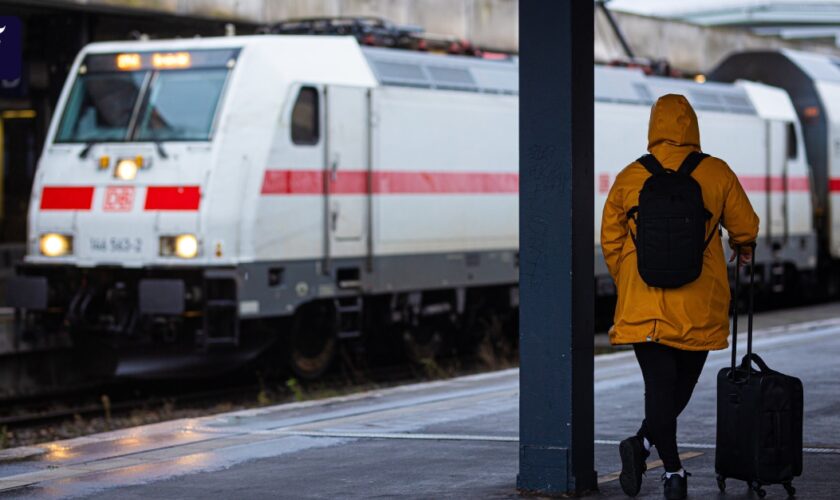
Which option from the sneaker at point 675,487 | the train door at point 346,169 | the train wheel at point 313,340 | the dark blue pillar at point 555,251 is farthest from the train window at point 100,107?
the sneaker at point 675,487

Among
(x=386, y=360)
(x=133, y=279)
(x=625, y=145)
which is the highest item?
(x=625, y=145)

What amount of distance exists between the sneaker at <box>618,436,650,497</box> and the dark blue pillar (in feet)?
0.75

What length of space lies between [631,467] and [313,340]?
31.7 ft

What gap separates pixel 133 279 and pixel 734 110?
1060 centimetres

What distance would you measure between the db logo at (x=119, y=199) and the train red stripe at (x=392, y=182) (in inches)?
54.9

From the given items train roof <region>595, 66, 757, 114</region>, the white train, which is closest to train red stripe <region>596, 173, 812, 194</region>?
train roof <region>595, 66, 757, 114</region>

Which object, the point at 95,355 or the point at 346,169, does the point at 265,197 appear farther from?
the point at 95,355

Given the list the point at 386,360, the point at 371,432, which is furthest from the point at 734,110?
the point at 371,432

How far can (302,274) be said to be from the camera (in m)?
15.6

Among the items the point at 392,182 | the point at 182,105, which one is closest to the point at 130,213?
the point at 182,105

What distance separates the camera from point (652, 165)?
7.29m

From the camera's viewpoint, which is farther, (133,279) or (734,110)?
(734,110)

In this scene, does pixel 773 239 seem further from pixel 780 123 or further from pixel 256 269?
pixel 256 269

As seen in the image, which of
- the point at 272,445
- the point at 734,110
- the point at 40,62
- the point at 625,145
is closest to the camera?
the point at 272,445
